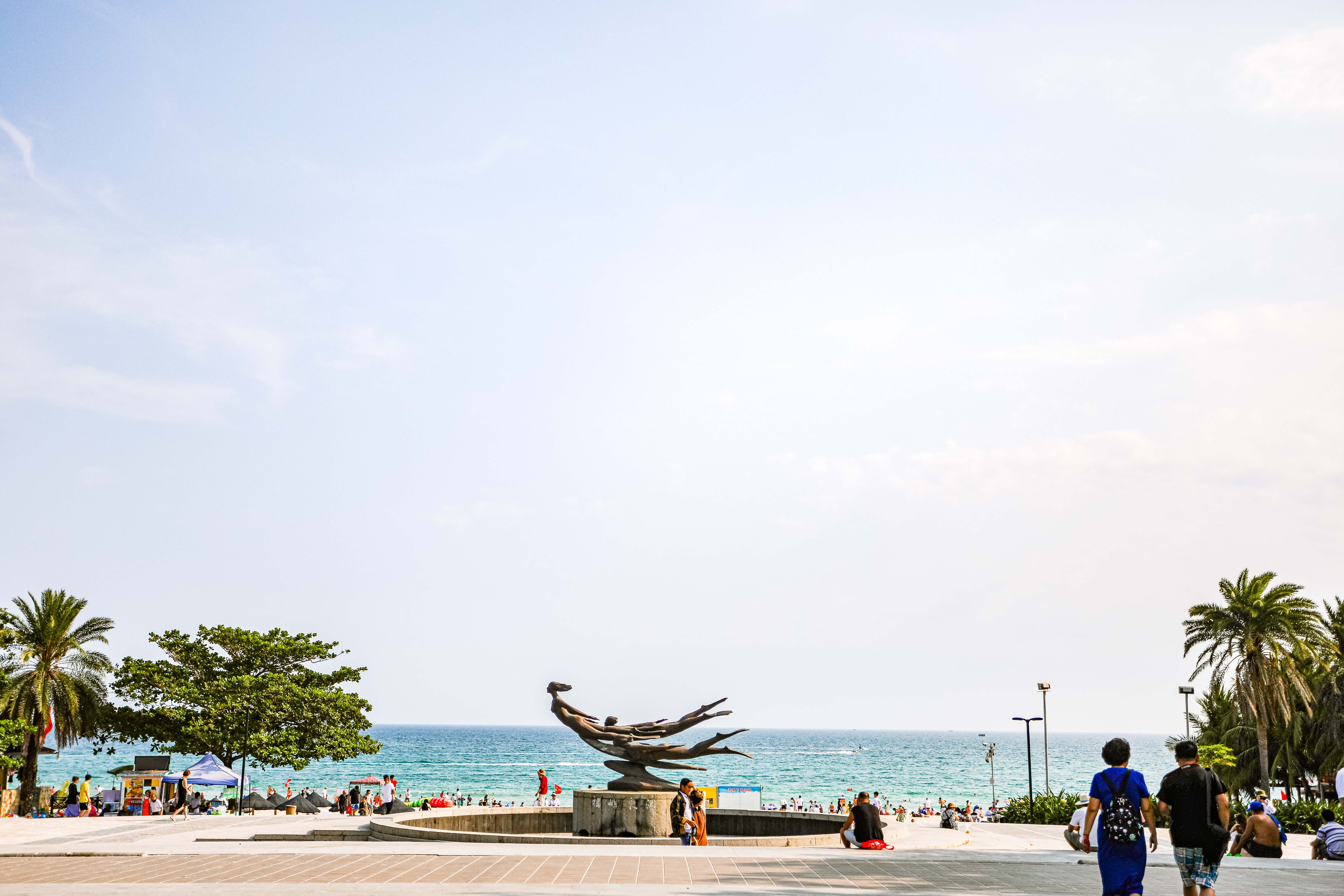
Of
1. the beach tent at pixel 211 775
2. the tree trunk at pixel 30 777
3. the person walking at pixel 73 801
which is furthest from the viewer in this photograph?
the tree trunk at pixel 30 777

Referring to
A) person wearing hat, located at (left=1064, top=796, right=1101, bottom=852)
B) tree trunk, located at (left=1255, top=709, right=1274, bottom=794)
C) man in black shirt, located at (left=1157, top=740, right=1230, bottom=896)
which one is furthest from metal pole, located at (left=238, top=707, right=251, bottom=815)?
tree trunk, located at (left=1255, top=709, right=1274, bottom=794)

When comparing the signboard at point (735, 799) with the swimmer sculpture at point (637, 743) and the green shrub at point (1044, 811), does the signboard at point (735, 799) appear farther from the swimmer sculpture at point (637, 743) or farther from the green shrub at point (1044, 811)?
the green shrub at point (1044, 811)

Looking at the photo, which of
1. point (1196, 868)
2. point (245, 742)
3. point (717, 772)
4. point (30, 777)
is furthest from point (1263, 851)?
point (717, 772)

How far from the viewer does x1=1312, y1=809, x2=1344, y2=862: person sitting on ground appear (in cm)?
1503

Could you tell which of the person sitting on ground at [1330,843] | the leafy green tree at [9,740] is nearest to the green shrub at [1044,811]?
the person sitting on ground at [1330,843]

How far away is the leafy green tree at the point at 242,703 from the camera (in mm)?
36188

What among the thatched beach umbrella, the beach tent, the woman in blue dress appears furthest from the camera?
the beach tent

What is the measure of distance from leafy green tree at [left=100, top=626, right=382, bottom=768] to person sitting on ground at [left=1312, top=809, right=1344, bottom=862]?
30.2m

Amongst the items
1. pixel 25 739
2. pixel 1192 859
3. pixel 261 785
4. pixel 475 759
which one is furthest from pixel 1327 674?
pixel 475 759

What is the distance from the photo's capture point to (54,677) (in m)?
33.5

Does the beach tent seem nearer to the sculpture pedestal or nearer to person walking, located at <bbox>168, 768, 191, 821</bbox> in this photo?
person walking, located at <bbox>168, 768, 191, 821</bbox>

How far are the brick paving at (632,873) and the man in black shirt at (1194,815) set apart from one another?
355 cm

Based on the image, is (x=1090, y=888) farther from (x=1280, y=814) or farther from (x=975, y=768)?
(x=975, y=768)

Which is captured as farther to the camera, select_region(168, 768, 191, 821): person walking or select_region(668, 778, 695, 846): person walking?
select_region(168, 768, 191, 821): person walking
